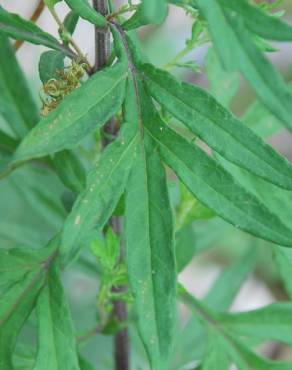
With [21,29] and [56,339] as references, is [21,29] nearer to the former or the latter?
[21,29]

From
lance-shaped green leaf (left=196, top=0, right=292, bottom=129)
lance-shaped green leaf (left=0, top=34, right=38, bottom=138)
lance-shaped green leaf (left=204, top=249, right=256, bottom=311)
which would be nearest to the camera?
lance-shaped green leaf (left=196, top=0, right=292, bottom=129)

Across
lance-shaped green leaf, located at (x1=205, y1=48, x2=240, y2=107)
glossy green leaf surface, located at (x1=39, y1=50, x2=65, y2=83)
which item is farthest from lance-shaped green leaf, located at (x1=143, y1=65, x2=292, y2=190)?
lance-shaped green leaf, located at (x1=205, y1=48, x2=240, y2=107)

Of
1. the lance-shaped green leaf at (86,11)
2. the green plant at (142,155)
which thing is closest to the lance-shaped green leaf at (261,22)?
the green plant at (142,155)

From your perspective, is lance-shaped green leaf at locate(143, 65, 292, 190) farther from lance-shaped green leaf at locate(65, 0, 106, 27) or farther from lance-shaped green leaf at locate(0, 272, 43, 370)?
lance-shaped green leaf at locate(0, 272, 43, 370)

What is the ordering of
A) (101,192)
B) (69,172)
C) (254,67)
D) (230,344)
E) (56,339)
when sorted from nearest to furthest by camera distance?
1. (254,67)
2. (101,192)
3. (56,339)
4. (69,172)
5. (230,344)

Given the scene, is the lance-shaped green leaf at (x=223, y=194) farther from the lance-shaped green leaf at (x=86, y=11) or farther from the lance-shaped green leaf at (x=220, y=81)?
the lance-shaped green leaf at (x=220, y=81)

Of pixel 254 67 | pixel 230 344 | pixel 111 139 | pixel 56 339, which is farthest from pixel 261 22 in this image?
pixel 230 344

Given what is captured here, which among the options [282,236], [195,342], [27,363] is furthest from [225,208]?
[195,342]
